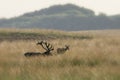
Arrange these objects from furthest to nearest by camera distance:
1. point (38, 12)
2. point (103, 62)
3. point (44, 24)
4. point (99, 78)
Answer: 1. point (38, 12)
2. point (44, 24)
3. point (103, 62)
4. point (99, 78)

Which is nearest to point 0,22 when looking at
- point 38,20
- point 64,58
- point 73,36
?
point 38,20

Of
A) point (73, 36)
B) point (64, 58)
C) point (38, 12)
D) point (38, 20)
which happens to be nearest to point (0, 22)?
point (38, 20)

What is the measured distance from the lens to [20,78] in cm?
1028

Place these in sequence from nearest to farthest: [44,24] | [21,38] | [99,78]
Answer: [99,78]
[21,38]
[44,24]

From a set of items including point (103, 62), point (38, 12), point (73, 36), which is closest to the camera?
point (103, 62)

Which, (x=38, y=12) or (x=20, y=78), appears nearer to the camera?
(x=20, y=78)

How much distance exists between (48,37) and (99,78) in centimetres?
2426

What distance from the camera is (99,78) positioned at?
957cm

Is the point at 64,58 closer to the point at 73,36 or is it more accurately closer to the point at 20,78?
the point at 20,78

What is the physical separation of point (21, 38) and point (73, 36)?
4.90 meters

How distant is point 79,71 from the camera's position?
10656mm

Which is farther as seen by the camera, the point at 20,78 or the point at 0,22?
the point at 0,22

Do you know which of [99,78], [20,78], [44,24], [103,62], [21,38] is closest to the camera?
[99,78]

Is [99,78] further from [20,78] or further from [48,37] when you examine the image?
[48,37]
